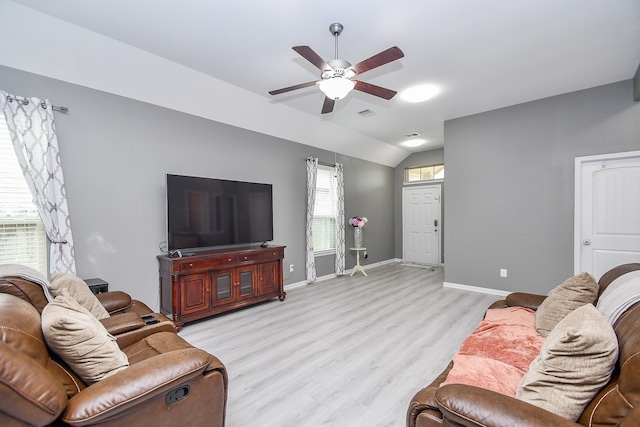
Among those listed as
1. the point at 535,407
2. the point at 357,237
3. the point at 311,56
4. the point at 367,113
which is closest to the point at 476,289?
the point at 357,237

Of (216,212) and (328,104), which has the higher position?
(328,104)

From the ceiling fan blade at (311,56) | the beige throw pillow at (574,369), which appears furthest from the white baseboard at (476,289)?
the ceiling fan blade at (311,56)

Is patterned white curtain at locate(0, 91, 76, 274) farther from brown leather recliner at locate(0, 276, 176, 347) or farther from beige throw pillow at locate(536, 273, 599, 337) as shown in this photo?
beige throw pillow at locate(536, 273, 599, 337)

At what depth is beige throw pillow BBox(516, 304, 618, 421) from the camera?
1.07 m

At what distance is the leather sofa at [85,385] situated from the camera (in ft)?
3.01

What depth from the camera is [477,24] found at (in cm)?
262

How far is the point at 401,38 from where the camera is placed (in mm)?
2809

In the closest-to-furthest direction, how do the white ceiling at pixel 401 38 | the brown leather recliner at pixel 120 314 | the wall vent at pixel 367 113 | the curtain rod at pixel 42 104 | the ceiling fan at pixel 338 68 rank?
1. the brown leather recliner at pixel 120 314
2. the ceiling fan at pixel 338 68
3. the white ceiling at pixel 401 38
4. the curtain rod at pixel 42 104
5. the wall vent at pixel 367 113

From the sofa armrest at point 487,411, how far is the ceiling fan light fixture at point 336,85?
7.33ft

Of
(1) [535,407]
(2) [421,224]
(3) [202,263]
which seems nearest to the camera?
(1) [535,407]

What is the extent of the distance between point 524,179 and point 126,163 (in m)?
5.53

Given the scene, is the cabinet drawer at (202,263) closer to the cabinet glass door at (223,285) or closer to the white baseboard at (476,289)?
the cabinet glass door at (223,285)

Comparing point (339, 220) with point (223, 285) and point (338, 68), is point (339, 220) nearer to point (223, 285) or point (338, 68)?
point (223, 285)

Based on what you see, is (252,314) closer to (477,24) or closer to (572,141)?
(477,24)
